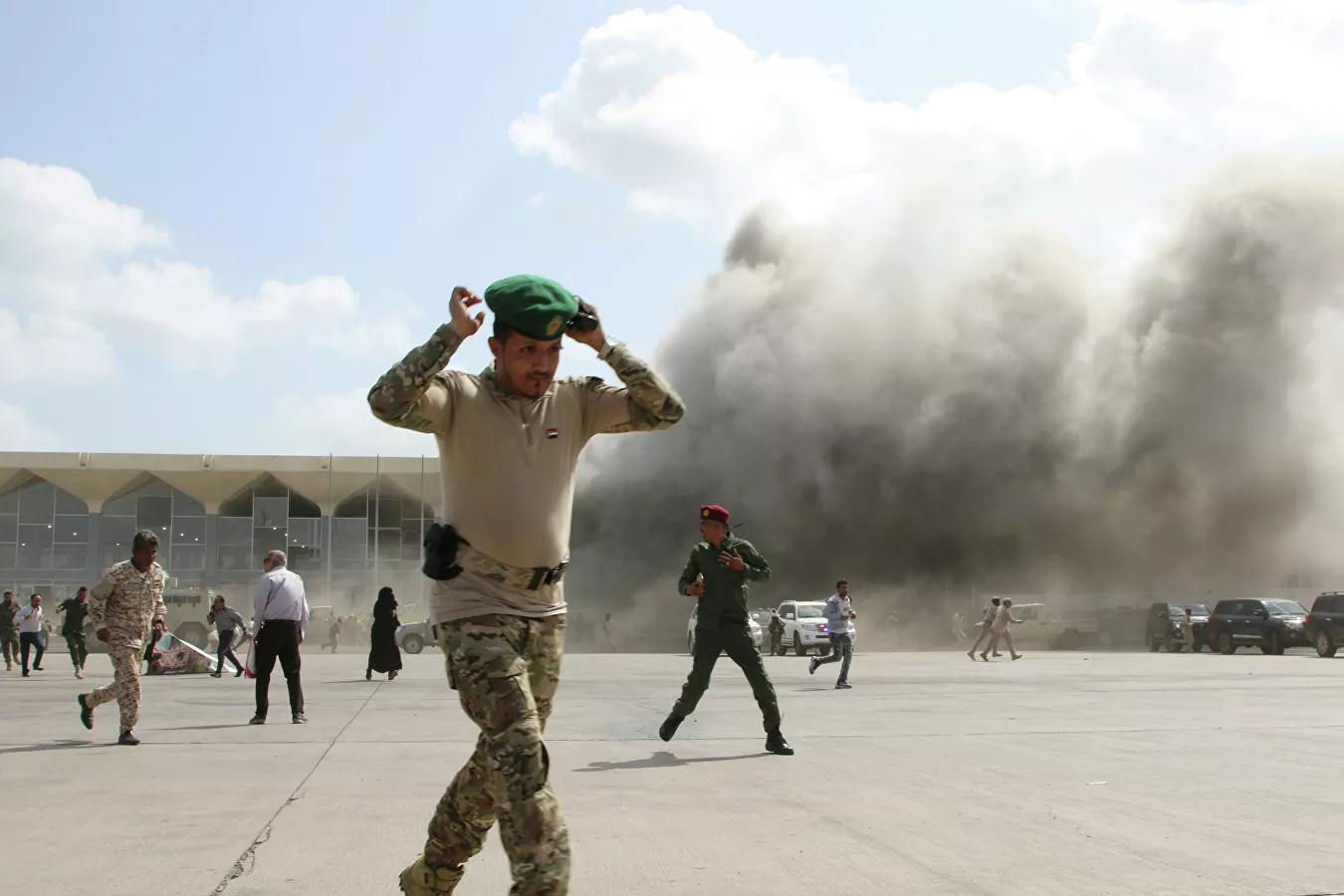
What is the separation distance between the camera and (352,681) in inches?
717

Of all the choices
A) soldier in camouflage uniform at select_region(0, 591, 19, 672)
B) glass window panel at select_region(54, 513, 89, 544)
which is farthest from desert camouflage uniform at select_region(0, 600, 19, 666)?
glass window panel at select_region(54, 513, 89, 544)

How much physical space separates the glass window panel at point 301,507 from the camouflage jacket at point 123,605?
147 ft

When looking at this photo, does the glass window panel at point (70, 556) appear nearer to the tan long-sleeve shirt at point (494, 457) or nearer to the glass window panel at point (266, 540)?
the glass window panel at point (266, 540)

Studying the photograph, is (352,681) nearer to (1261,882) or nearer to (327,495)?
(1261,882)

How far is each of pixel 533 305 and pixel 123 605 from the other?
6.94 metres

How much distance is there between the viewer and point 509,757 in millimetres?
3178

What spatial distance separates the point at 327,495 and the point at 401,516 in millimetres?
3180

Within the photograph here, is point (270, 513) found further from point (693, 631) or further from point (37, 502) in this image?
point (693, 631)

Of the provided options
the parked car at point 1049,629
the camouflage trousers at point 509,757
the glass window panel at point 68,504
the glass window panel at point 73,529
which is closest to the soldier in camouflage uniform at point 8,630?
the camouflage trousers at point 509,757

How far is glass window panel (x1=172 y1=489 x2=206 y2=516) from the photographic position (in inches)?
2062

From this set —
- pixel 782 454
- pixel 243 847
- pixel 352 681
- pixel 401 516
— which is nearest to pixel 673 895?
pixel 243 847

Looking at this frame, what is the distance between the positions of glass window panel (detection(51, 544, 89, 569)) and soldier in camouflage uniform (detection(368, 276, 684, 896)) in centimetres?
5316

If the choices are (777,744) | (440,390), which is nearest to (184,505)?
(777,744)

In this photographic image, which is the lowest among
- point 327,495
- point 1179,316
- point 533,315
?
point 533,315
